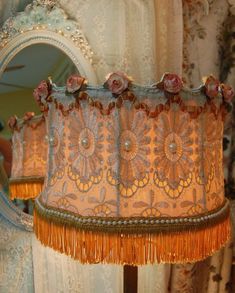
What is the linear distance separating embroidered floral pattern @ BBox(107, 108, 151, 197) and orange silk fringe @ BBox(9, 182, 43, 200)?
1.58ft

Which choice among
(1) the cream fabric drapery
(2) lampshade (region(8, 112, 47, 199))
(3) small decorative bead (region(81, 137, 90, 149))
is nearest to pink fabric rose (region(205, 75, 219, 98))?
(3) small decorative bead (region(81, 137, 90, 149))

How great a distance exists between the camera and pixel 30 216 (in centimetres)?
123

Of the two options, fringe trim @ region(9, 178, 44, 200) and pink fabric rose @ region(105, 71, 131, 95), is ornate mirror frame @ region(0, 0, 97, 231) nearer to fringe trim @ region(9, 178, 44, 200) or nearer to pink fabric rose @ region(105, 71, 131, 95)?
fringe trim @ region(9, 178, 44, 200)

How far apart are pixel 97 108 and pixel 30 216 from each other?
569 mm

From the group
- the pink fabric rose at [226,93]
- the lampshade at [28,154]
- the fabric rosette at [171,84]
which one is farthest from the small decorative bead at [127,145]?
the lampshade at [28,154]

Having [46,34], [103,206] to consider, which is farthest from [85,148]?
[46,34]

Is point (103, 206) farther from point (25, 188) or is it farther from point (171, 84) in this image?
point (25, 188)

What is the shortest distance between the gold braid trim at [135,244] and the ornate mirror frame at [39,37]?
0.46m

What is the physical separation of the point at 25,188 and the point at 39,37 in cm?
43

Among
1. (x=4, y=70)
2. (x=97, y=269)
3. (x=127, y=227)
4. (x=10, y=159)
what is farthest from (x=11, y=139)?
(x=127, y=227)

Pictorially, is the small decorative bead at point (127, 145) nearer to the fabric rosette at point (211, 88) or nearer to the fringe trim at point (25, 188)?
the fabric rosette at point (211, 88)

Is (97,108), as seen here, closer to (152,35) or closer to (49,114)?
(49,114)

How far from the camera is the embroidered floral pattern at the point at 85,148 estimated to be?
0.79m

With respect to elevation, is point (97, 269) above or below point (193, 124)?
below
